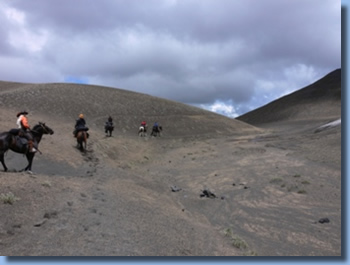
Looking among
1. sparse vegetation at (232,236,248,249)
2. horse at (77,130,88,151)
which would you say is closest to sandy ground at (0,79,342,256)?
sparse vegetation at (232,236,248,249)

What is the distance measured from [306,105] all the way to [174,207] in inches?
3844

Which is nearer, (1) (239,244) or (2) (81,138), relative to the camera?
(1) (239,244)

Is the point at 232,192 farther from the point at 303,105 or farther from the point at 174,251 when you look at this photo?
the point at 303,105

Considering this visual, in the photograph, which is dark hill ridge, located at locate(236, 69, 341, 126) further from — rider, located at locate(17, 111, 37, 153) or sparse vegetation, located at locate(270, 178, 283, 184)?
rider, located at locate(17, 111, 37, 153)

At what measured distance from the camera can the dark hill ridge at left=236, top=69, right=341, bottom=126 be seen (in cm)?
9275

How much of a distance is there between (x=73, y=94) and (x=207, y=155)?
36.9 meters

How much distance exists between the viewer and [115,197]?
12.6 metres

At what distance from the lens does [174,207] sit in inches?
540

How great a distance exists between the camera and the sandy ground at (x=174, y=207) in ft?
27.1

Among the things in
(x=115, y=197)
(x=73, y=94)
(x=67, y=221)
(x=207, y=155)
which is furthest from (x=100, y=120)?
(x=67, y=221)

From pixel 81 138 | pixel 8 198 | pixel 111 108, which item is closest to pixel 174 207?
pixel 8 198

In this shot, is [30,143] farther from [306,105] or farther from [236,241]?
[306,105]

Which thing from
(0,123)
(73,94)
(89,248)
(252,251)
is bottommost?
(252,251)

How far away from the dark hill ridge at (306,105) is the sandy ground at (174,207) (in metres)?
70.1
